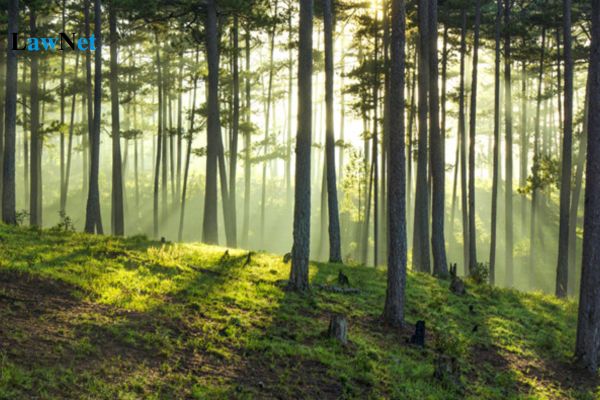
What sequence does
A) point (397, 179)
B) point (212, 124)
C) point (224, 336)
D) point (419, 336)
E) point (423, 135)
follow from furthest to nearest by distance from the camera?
point (212, 124)
point (423, 135)
point (397, 179)
point (419, 336)
point (224, 336)

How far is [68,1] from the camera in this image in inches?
1061

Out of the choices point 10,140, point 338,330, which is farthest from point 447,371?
point 10,140

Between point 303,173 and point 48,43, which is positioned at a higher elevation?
point 48,43

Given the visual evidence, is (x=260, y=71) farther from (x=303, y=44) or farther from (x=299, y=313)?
(x=299, y=313)

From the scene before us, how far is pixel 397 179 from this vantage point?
11.4 metres

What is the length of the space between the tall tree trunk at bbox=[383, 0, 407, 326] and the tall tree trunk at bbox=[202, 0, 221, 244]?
37.8 feet

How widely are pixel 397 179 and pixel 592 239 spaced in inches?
168

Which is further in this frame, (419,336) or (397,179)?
(397,179)

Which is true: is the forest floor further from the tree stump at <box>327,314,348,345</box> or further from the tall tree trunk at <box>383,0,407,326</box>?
the tall tree trunk at <box>383,0,407,326</box>

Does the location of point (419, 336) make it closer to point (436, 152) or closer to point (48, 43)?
point (436, 152)

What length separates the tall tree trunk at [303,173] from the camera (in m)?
12.4

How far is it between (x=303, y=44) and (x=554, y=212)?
1458 inches

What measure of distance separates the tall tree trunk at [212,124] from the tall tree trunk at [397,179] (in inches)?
454

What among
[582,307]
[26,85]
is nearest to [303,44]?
[582,307]
